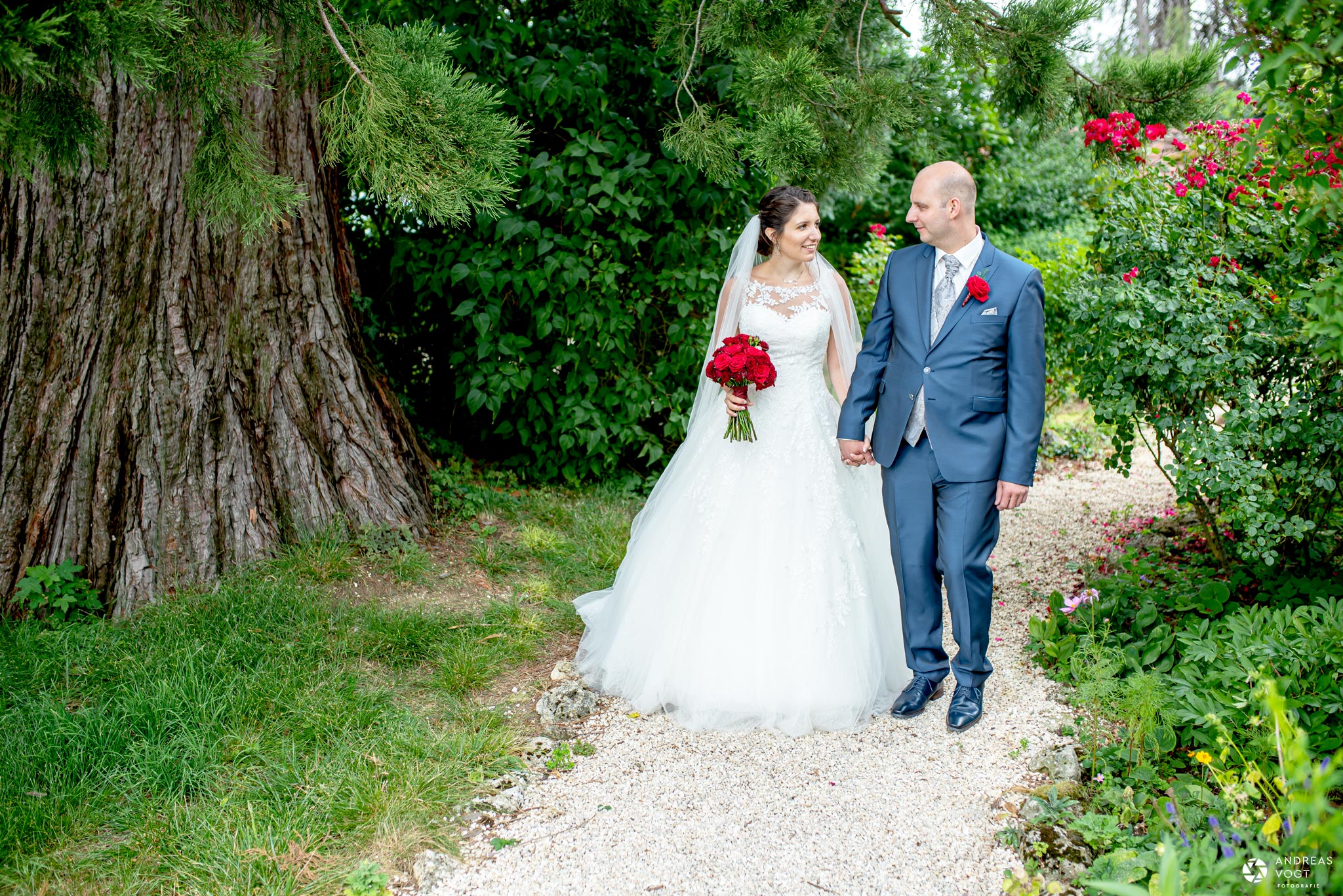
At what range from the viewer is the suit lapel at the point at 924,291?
3221 millimetres

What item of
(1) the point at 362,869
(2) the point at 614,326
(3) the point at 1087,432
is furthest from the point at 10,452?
(3) the point at 1087,432

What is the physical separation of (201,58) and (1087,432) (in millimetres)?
7084

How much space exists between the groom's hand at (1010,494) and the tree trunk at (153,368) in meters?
3.08

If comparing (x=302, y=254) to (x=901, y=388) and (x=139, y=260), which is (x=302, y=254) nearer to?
(x=139, y=260)

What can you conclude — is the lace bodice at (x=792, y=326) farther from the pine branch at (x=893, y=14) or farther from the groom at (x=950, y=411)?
the pine branch at (x=893, y=14)

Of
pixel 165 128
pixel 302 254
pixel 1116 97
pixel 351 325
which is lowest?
→ pixel 351 325

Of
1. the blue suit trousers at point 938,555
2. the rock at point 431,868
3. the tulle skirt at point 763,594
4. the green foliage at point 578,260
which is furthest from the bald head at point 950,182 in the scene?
the rock at point 431,868

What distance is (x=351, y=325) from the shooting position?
15.5 feet

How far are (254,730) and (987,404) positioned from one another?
2.74m

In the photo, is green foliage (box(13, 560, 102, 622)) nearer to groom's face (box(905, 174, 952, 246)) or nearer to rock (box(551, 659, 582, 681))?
rock (box(551, 659, 582, 681))

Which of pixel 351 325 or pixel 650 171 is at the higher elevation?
pixel 650 171

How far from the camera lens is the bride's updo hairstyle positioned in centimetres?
361

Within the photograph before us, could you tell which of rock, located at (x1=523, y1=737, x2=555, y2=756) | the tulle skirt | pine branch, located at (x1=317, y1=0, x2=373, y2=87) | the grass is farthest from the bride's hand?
pine branch, located at (x1=317, y1=0, x2=373, y2=87)

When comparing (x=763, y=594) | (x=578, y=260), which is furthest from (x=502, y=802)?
(x=578, y=260)
